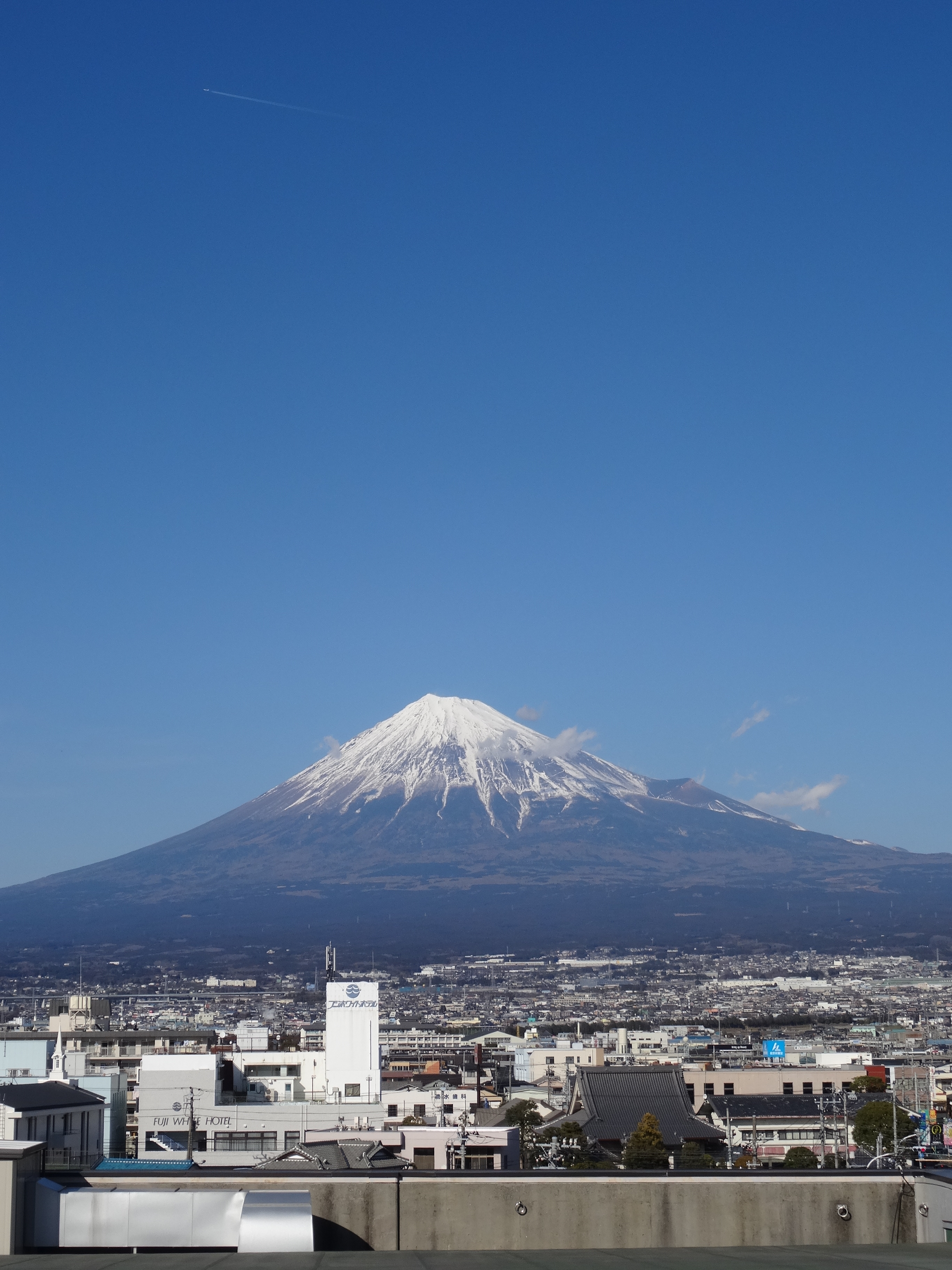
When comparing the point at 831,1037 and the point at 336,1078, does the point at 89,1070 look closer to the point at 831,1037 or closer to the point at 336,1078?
the point at 336,1078

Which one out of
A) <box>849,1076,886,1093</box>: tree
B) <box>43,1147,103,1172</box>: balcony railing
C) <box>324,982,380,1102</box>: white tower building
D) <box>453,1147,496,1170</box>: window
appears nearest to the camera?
<box>43,1147,103,1172</box>: balcony railing

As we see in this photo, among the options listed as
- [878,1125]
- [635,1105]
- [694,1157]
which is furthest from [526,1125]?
[878,1125]

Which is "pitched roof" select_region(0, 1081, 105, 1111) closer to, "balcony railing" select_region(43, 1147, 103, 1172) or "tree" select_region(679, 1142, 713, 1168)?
"balcony railing" select_region(43, 1147, 103, 1172)

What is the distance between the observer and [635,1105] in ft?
161

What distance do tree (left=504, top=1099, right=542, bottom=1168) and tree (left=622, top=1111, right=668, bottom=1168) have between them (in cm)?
250

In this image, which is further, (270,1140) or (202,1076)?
(202,1076)

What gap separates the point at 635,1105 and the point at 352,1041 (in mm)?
10038

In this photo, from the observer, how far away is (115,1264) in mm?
14039

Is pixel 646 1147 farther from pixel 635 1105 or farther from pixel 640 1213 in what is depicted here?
pixel 640 1213

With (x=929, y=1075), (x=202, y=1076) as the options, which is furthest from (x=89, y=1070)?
(x=929, y=1075)

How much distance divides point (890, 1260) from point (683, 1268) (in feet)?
6.56

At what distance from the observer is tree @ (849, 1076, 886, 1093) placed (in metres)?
60.8

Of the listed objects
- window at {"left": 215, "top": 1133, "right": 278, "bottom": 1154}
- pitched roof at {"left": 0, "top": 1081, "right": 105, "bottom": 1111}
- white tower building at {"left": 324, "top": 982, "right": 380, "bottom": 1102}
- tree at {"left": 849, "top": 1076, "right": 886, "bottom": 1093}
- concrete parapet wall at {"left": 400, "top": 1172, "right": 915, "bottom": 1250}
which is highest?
concrete parapet wall at {"left": 400, "top": 1172, "right": 915, "bottom": 1250}

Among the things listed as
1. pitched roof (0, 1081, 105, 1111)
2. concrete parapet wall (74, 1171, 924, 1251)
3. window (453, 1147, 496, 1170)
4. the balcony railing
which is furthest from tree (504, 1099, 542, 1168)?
concrete parapet wall (74, 1171, 924, 1251)
